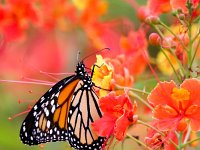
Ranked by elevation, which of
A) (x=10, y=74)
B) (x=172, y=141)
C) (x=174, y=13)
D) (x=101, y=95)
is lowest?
(x=172, y=141)

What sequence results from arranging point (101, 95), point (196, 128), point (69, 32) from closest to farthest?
1. point (196, 128)
2. point (101, 95)
3. point (69, 32)

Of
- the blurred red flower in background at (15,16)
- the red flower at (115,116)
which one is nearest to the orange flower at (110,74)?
the red flower at (115,116)

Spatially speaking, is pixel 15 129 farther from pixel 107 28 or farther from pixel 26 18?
pixel 107 28

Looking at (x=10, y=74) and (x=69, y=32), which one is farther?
(x=69, y=32)

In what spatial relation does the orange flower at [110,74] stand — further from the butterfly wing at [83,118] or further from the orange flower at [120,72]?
the butterfly wing at [83,118]

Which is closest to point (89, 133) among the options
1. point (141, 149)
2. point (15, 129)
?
point (141, 149)

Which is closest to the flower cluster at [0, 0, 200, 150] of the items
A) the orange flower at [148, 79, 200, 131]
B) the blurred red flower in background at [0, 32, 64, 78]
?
→ the orange flower at [148, 79, 200, 131]
